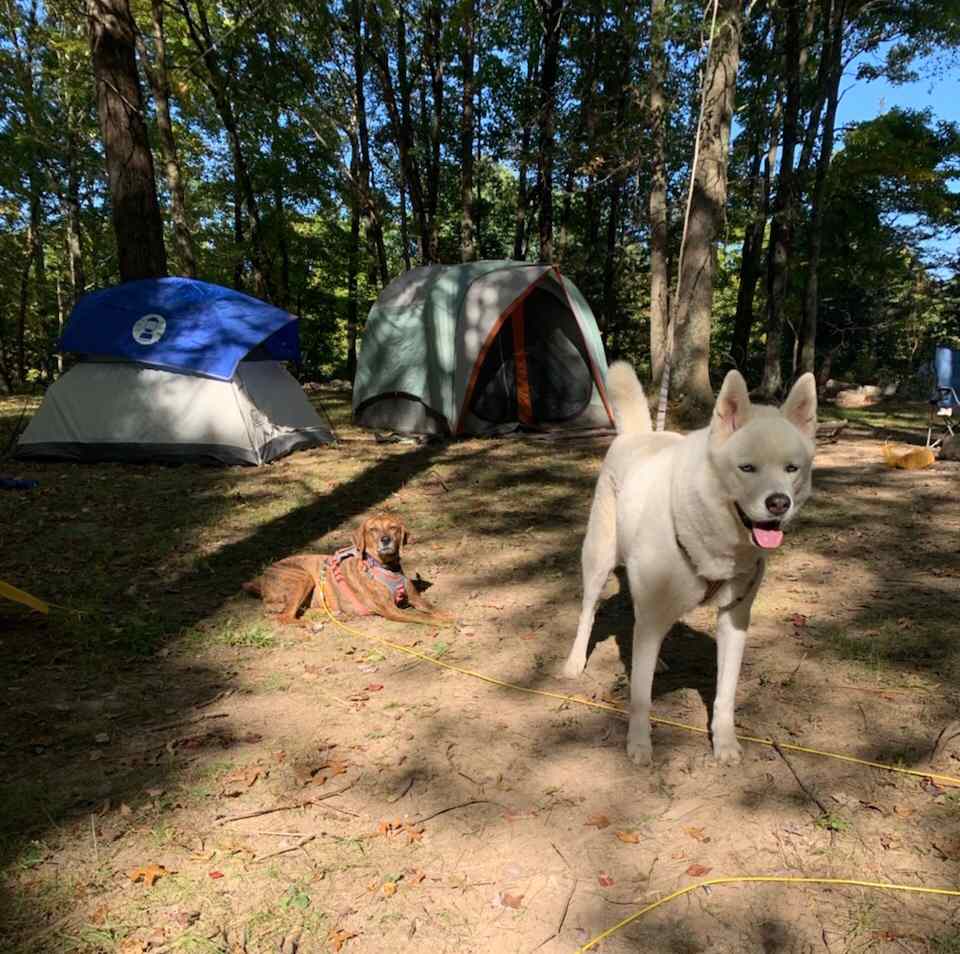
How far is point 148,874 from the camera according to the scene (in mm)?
2137

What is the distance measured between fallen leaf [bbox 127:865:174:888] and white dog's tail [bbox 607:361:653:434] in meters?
2.72

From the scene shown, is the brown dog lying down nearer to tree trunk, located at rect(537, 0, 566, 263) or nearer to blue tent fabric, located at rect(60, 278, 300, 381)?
blue tent fabric, located at rect(60, 278, 300, 381)

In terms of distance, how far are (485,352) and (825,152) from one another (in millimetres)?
11198

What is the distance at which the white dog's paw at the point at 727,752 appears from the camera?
9.03 feet

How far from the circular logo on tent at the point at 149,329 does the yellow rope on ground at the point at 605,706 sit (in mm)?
5669

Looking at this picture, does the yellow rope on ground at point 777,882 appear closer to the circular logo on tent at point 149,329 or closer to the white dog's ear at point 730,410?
the white dog's ear at point 730,410

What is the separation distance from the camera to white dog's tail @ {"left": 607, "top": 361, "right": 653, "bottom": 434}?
11.1 feet

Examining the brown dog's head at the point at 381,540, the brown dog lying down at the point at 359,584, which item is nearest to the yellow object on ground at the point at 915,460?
the brown dog lying down at the point at 359,584

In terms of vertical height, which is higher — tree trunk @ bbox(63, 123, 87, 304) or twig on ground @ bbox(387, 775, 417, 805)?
tree trunk @ bbox(63, 123, 87, 304)

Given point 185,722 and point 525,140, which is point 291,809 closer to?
point 185,722

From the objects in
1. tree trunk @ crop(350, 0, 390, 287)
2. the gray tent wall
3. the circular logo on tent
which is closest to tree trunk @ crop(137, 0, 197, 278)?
tree trunk @ crop(350, 0, 390, 287)

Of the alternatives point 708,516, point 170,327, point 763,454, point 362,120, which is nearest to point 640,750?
point 708,516

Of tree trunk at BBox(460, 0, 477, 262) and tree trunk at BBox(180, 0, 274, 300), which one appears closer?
tree trunk at BBox(460, 0, 477, 262)

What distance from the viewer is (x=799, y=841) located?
2.28m
